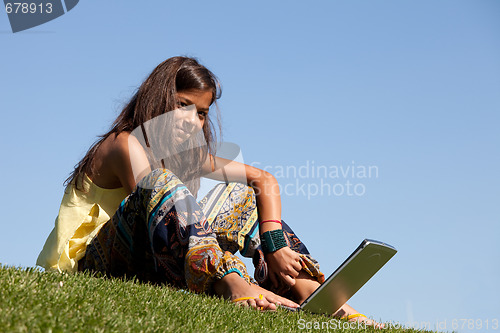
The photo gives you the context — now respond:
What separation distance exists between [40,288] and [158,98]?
2339 millimetres

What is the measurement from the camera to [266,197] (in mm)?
4262

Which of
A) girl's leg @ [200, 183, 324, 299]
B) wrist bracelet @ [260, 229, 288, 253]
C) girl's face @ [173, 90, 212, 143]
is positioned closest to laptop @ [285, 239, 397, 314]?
girl's leg @ [200, 183, 324, 299]

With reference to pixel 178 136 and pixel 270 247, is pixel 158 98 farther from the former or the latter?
pixel 270 247

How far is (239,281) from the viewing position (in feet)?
10.6

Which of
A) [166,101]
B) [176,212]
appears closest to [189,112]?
[166,101]

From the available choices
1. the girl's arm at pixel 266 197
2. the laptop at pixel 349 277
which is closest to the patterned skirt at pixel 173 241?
the girl's arm at pixel 266 197

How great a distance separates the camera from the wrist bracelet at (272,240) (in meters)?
3.97

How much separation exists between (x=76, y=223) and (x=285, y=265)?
1.59m

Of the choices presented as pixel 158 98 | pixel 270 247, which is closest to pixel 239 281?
pixel 270 247

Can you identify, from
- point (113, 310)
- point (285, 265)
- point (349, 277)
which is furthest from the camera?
point (285, 265)

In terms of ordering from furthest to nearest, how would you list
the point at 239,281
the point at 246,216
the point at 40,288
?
the point at 246,216 < the point at 239,281 < the point at 40,288

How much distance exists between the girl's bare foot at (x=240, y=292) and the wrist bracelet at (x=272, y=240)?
699mm

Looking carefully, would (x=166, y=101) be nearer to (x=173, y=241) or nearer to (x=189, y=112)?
(x=189, y=112)

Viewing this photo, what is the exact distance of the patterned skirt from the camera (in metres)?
3.24
